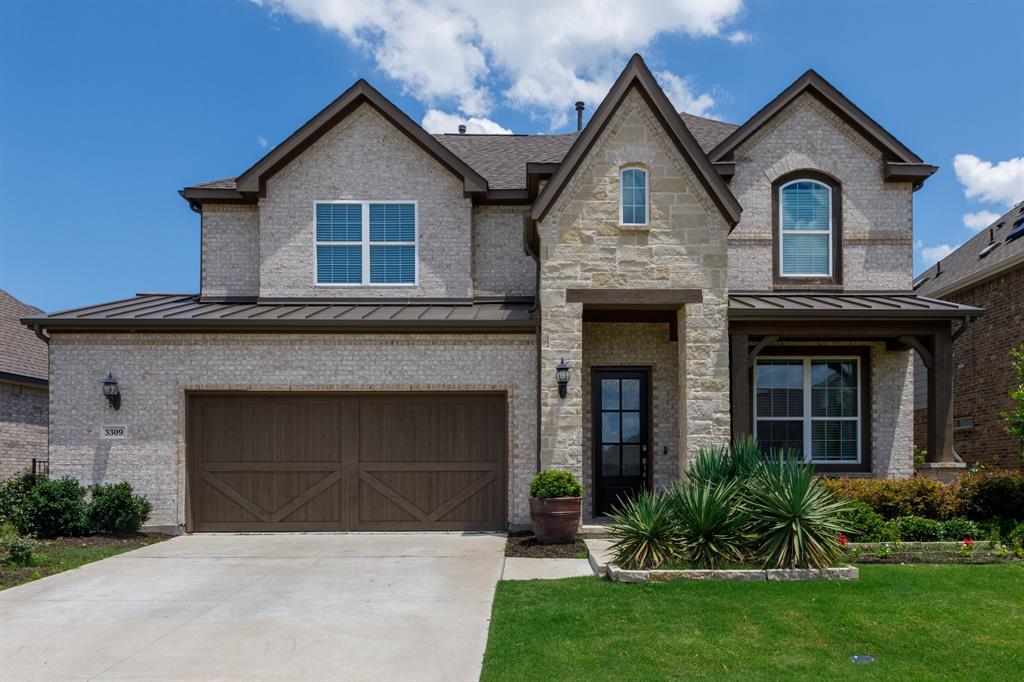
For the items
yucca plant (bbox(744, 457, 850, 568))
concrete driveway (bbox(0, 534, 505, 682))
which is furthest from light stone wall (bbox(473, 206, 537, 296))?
yucca plant (bbox(744, 457, 850, 568))

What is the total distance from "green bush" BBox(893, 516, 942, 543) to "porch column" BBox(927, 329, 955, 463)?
2.60 meters

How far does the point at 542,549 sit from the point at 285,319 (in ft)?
18.6

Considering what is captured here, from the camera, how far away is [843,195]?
15.1 metres

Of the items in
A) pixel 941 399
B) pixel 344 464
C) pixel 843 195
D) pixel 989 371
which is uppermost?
pixel 843 195

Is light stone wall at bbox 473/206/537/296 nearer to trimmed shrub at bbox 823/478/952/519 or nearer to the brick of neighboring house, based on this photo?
trimmed shrub at bbox 823/478/952/519

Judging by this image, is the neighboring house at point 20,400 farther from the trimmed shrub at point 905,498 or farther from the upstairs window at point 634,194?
the trimmed shrub at point 905,498

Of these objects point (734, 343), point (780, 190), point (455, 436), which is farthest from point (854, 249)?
point (455, 436)

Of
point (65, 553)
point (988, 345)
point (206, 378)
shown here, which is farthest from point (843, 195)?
point (65, 553)

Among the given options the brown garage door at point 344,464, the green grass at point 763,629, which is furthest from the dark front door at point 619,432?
the green grass at point 763,629

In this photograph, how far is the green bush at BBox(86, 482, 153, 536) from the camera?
40.8 ft

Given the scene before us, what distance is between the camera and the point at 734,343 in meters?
13.3

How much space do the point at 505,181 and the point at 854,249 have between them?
6.94 metres

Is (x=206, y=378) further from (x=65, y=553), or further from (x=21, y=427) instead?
(x=21, y=427)

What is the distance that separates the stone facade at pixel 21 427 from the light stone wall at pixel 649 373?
42.9 ft
